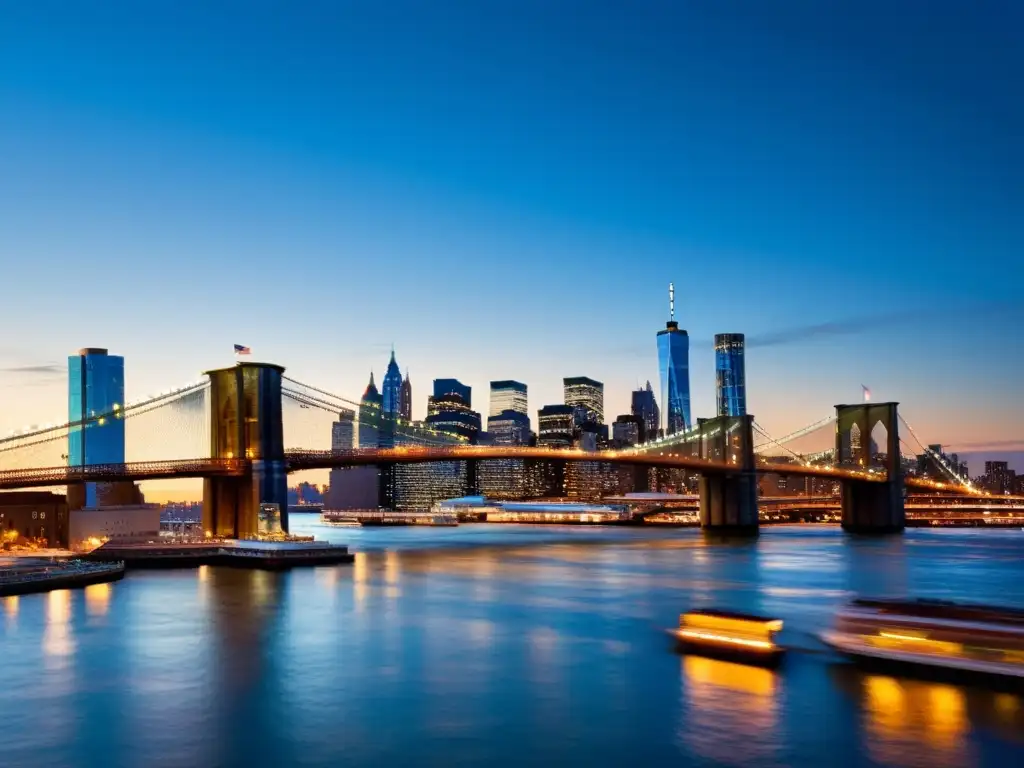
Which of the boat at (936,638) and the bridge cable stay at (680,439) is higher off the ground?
the bridge cable stay at (680,439)

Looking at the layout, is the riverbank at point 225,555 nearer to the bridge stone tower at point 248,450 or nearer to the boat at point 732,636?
the bridge stone tower at point 248,450

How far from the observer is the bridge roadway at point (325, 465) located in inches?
2095

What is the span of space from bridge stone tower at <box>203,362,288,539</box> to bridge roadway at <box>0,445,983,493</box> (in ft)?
3.70

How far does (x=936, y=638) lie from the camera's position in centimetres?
2144

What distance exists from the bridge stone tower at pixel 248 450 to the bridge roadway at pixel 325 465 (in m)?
1.13

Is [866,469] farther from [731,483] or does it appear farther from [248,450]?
[248,450]

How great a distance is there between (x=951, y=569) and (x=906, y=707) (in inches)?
1427

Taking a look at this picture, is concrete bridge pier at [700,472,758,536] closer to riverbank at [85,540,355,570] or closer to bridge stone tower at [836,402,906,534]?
bridge stone tower at [836,402,906,534]

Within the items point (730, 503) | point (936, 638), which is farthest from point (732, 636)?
point (730, 503)

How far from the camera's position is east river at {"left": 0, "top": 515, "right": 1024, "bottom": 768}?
16.4 metres

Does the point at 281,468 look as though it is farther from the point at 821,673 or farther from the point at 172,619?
the point at 821,673

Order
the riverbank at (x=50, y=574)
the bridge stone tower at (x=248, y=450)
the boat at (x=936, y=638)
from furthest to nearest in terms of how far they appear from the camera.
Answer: the bridge stone tower at (x=248, y=450)
the riverbank at (x=50, y=574)
the boat at (x=936, y=638)

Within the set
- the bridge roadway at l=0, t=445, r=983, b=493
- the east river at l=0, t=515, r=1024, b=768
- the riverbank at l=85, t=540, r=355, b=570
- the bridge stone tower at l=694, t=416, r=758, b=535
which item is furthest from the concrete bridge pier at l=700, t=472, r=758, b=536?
the east river at l=0, t=515, r=1024, b=768

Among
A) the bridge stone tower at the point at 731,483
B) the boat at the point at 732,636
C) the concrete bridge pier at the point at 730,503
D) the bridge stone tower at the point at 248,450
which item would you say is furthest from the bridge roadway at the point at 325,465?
the boat at the point at 732,636
